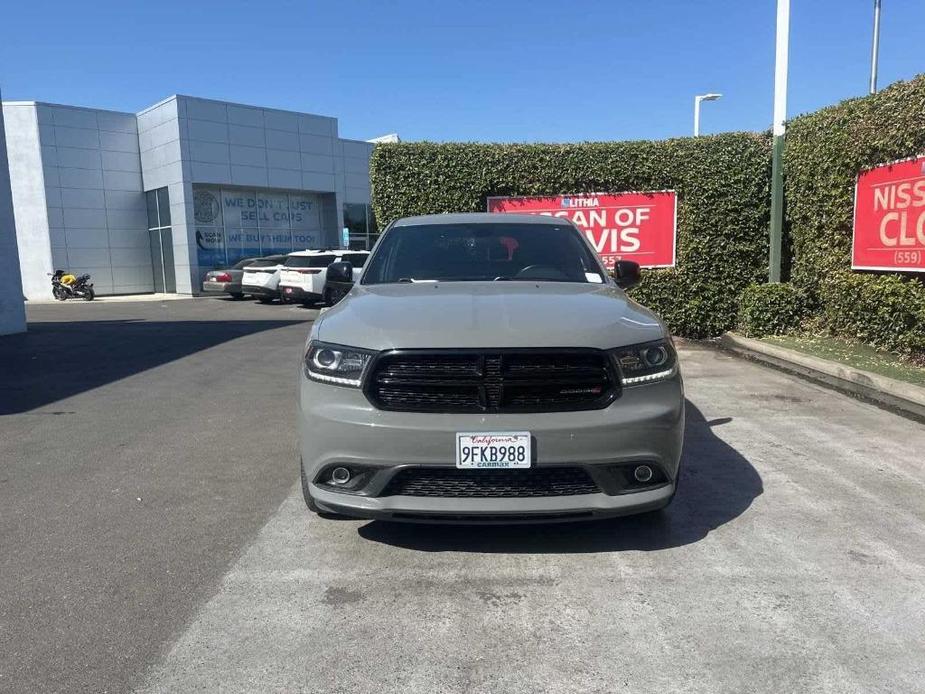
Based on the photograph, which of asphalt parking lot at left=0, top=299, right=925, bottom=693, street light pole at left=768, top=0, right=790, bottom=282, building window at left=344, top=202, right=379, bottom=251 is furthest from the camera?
building window at left=344, top=202, right=379, bottom=251

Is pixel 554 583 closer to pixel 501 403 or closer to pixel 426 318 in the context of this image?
pixel 501 403

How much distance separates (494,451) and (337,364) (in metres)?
0.89

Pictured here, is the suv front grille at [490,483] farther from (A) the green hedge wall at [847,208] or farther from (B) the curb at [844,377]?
(A) the green hedge wall at [847,208]

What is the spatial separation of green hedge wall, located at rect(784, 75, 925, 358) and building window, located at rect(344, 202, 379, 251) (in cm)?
2496

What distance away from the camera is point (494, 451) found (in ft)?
10.1

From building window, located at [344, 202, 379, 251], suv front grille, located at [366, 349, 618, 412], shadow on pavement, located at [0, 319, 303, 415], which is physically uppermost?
building window, located at [344, 202, 379, 251]

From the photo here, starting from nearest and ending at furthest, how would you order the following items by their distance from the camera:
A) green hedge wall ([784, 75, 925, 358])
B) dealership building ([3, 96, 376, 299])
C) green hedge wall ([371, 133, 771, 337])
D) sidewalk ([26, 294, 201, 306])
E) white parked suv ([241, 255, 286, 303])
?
green hedge wall ([784, 75, 925, 358]) → green hedge wall ([371, 133, 771, 337]) → white parked suv ([241, 255, 286, 303]) → sidewalk ([26, 294, 201, 306]) → dealership building ([3, 96, 376, 299])

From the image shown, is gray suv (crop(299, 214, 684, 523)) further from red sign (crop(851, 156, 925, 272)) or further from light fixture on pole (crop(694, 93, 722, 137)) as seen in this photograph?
light fixture on pole (crop(694, 93, 722, 137))

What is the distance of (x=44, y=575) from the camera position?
A: 332 centimetres

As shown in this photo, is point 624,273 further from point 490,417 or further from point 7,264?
point 7,264

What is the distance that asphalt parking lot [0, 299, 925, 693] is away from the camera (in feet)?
8.38

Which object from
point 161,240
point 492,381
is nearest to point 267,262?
point 161,240

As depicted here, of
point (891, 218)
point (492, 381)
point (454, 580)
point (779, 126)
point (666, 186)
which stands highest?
point (779, 126)

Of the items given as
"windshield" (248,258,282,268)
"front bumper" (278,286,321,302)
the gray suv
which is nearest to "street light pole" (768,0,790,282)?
the gray suv
